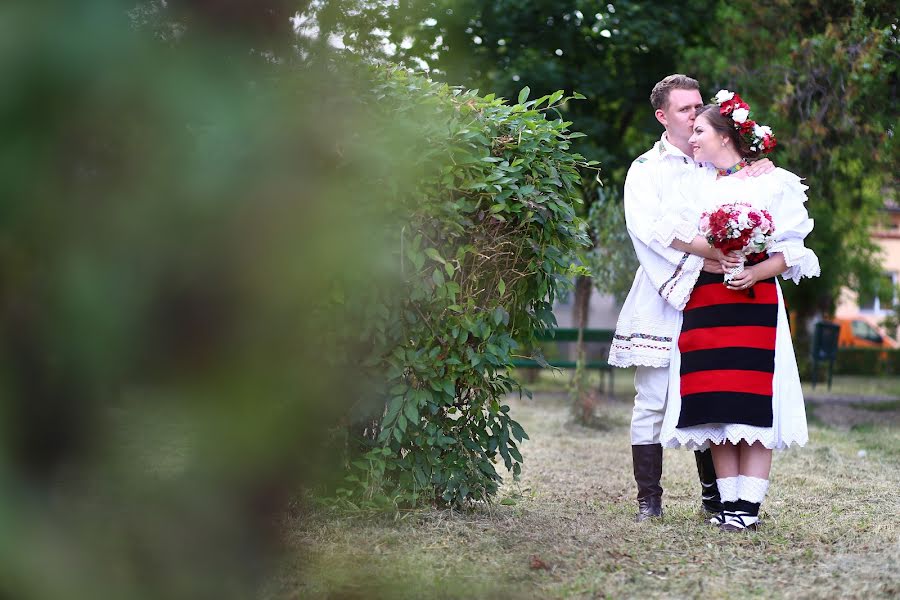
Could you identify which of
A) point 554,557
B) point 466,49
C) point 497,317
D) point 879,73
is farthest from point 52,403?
point 879,73

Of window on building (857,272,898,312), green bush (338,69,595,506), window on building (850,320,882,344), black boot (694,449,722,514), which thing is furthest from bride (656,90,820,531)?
window on building (850,320,882,344)

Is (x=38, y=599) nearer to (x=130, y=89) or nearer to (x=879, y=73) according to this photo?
(x=130, y=89)

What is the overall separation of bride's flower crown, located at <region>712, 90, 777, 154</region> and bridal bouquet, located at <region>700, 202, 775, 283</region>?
38 centimetres

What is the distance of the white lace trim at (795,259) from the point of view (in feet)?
14.5

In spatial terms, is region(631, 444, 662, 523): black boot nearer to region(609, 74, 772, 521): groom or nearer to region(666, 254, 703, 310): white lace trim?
region(609, 74, 772, 521): groom

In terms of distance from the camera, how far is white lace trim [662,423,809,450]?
4.32 m

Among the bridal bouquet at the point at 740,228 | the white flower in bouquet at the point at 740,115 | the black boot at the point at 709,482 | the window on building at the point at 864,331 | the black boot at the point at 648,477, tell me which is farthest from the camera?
the window on building at the point at 864,331

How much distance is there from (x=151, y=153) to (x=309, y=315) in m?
0.16

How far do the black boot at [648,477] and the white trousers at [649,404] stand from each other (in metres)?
0.04

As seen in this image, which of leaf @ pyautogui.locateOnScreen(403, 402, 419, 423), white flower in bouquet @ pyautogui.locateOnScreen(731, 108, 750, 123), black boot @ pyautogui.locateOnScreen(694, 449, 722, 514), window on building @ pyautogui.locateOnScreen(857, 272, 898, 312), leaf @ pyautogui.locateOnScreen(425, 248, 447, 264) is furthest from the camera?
window on building @ pyautogui.locateOnScreen(857, 272, 898, 312)

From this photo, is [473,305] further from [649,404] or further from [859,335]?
[859,335]

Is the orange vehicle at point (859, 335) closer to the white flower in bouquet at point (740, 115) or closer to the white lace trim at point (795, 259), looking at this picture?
the white lace trim at point (795, 259)

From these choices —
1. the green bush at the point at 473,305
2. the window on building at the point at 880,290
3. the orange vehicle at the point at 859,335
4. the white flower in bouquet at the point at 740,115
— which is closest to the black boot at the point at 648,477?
the green bush at the point at 473,305

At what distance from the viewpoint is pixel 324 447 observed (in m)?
0.79
